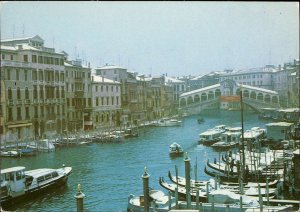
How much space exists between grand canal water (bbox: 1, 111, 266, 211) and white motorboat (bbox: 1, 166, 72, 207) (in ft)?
0.32

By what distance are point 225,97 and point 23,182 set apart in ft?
28.1

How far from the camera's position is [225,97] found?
12.3 meters

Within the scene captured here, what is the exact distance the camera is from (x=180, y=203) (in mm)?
3643

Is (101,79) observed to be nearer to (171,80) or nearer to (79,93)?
(79,93)

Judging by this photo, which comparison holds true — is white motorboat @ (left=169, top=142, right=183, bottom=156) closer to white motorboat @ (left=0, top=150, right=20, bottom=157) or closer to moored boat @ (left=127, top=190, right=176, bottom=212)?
white motorboat @ (left=0, top=150, right=20, bottom=157)

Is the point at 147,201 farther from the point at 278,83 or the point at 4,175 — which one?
the point at 278,83

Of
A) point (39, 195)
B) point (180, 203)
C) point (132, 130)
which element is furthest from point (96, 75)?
point (180, 203)

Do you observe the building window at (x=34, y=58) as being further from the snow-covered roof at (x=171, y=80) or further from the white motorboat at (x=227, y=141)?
the snow-covered roof at (x=171, y=80)

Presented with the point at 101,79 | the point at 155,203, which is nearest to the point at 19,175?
the point at 155,203

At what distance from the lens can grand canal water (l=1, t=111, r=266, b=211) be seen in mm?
4535

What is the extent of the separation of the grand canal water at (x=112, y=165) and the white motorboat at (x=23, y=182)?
0.32 feet

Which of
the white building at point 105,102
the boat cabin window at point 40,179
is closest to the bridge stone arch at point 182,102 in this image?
the white building at point 105,102

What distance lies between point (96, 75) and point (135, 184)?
6068mm

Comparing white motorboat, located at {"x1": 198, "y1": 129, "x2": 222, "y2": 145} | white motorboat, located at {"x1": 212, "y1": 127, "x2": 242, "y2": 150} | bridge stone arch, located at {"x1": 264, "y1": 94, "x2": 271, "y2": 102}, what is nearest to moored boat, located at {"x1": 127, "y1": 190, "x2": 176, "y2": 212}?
white motorboat, located at {"x1": 212, "y1": 127, "x2": 242, "y2": 150}
